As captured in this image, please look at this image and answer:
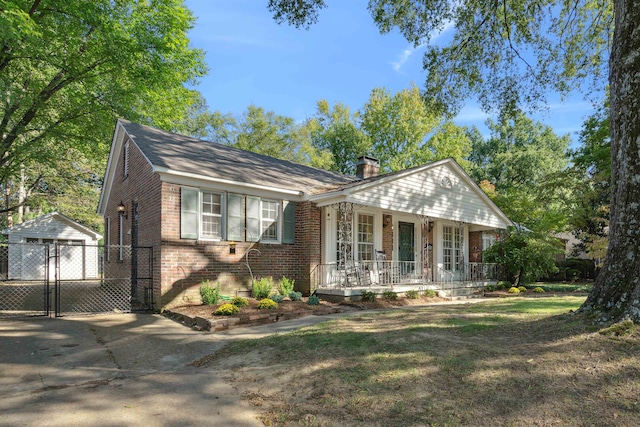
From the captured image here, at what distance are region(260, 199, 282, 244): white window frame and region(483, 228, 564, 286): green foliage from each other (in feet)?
31.2

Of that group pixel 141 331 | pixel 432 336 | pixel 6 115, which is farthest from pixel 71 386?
pixel 6 115

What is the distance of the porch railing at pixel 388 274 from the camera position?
462 inches

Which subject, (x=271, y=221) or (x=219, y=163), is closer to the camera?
(x=271, y=221)

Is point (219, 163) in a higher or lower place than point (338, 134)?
lower

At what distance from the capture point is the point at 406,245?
14.5 meters

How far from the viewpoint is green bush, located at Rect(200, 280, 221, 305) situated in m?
9.27

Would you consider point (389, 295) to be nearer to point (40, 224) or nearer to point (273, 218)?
point (273, 218)

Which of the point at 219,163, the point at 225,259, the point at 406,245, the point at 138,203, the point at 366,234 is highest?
the point at 219,163

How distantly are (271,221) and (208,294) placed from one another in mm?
2983

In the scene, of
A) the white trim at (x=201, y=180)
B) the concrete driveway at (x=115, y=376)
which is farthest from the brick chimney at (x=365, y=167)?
the concrete driveway at (x=115, y=376)

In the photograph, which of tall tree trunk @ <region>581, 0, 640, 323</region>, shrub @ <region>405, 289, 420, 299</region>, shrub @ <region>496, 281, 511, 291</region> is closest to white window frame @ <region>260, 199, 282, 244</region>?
shrub @ <region>405, 289, 420, 299</region>

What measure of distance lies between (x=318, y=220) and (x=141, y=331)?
5906 millimetres

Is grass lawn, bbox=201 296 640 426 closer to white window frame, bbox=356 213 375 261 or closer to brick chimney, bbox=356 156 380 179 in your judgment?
white window frame, bbox=356 213 375 261

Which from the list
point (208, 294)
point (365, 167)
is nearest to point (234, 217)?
point (208, 294)
